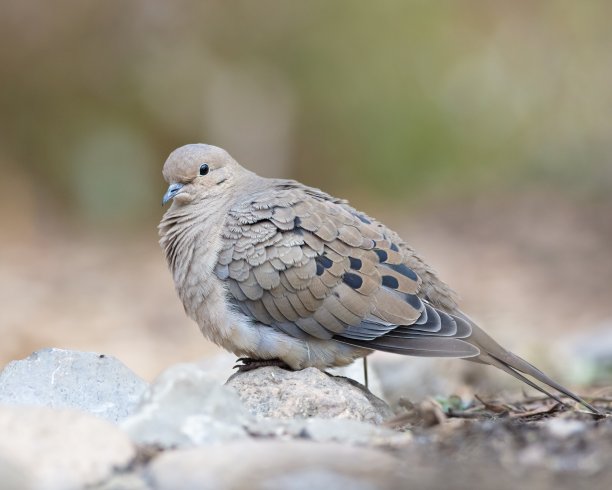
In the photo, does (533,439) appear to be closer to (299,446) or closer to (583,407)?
(299,446)

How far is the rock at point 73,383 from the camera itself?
447cm

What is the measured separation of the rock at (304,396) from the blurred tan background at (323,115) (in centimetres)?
787

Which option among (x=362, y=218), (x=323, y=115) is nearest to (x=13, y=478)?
(x=362, y=218)

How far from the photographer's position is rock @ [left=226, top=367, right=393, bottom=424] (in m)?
4.49

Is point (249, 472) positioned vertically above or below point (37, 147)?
below

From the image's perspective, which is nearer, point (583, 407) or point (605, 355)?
point (583, 407)

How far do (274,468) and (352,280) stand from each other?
1965 mm

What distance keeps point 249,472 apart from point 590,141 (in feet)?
40.3

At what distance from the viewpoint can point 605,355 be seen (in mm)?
7762

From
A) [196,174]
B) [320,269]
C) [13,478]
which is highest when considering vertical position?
[196,174]

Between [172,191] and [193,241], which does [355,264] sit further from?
[172,191]

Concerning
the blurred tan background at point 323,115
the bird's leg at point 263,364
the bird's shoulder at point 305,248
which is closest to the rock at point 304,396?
the bird's leg at point 263,364

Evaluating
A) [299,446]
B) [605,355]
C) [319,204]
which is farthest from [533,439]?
[605,355]

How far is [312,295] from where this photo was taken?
503cm
